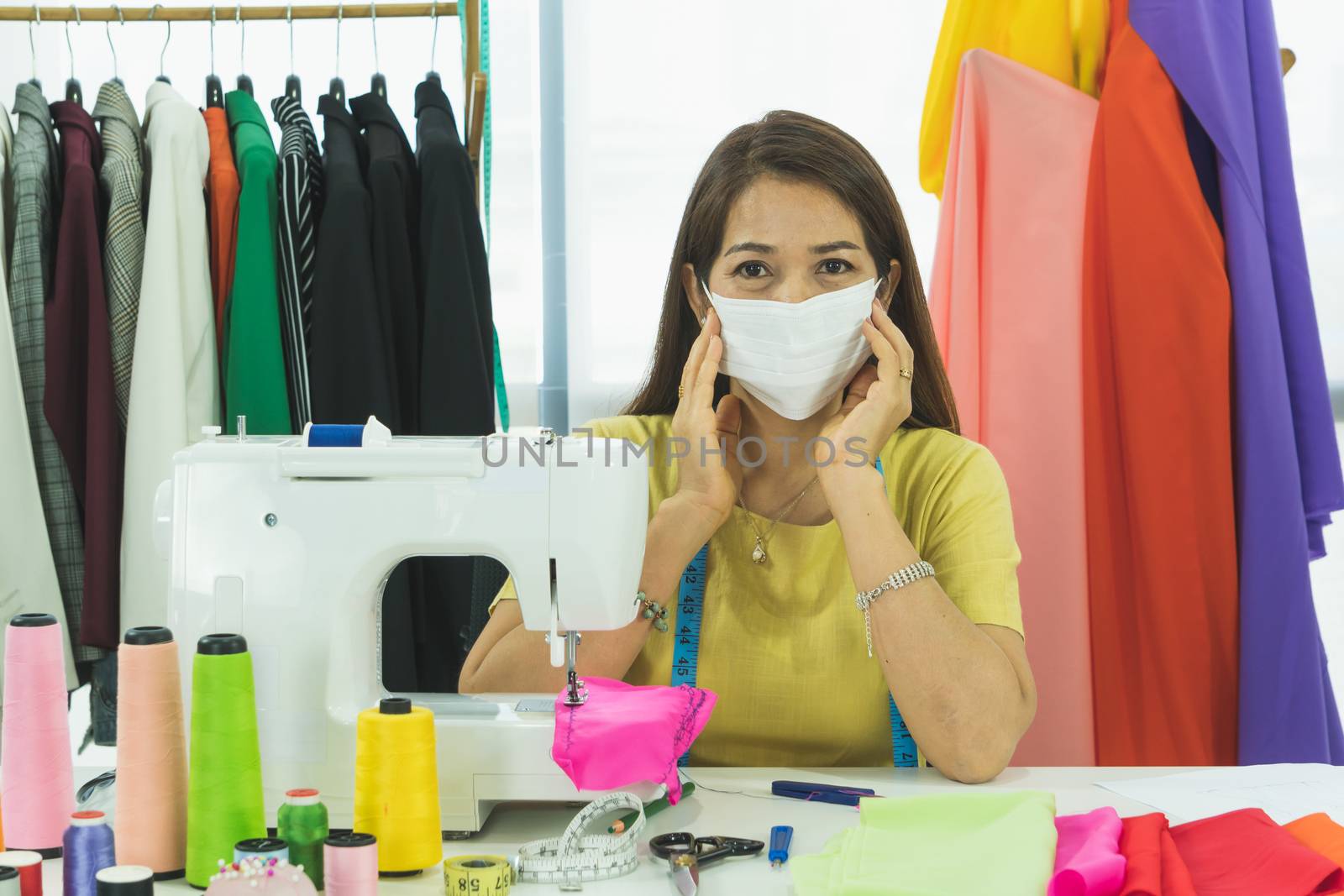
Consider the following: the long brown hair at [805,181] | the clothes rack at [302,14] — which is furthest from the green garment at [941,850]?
the clothes rack at [302,14]

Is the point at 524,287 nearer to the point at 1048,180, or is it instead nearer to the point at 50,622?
the point at 1048,180

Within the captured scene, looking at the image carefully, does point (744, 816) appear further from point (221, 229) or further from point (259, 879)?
point (221, 229)

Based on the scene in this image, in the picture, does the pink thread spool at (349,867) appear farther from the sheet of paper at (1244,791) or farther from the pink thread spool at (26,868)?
the sheet of paper at (1244,791)

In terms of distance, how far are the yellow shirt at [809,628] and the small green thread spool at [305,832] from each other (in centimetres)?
62

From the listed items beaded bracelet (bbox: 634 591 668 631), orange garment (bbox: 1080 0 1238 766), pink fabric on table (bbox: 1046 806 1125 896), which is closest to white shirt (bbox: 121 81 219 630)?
beaded bracelet (bbox: 634 591 668 631)

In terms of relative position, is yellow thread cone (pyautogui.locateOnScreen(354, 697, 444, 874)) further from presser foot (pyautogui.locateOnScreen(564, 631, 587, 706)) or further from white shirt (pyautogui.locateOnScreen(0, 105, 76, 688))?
white shirt (pyautogui.locateOnScreen(0, 105, 76, 688))

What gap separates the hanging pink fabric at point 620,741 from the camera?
1096mm

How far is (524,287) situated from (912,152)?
0.92m

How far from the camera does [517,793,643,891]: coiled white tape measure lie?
1005mm

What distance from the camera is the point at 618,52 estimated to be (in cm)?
270

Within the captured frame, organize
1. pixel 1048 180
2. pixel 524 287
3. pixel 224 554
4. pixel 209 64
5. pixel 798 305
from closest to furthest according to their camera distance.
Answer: pixel 224 554, pixel 798 305, pixel 1048 180, pixel 209 64, pixel 524 287

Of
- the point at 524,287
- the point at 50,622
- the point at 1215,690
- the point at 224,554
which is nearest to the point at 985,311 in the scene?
the point at 1215,690

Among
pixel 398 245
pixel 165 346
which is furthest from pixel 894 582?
pixel 165 346

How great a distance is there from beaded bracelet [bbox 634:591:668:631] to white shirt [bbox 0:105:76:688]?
97cm
